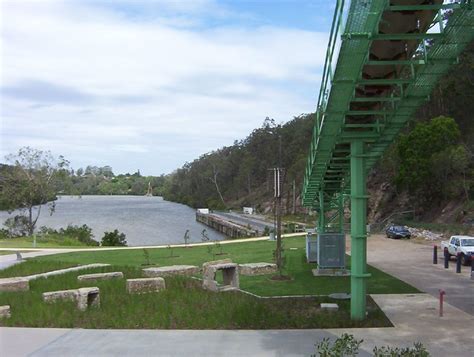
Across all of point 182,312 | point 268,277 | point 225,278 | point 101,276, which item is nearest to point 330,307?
point 182,312

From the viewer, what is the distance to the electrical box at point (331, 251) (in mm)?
23312

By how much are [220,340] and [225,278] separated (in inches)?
275

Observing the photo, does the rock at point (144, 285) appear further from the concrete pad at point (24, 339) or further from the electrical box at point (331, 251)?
the electrical box at point (331, 251)

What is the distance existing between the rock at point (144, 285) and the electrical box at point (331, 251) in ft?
27.0

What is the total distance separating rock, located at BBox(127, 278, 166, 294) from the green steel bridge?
6618 millimetres

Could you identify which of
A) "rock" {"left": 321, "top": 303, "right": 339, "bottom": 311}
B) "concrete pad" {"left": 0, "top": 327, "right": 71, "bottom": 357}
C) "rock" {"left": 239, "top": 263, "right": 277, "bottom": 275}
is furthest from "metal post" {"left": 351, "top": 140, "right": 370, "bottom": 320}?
"rock" {"left": 239, "top": 263, "right": 277, "bottom": 275}

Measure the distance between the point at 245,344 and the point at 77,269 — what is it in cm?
1240

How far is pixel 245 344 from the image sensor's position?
11633mm

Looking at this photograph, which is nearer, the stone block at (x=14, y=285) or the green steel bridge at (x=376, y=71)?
the green steel bridge at (x=376, y=71)

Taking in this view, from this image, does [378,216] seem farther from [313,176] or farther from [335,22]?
[335,22]

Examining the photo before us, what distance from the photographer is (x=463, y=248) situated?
27.8 m

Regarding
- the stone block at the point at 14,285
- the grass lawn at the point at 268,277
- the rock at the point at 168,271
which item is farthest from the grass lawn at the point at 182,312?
the rock at the point at 168,271

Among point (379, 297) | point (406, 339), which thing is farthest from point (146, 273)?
point (406, 339)

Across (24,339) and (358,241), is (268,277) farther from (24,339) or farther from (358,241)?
(24,339)
